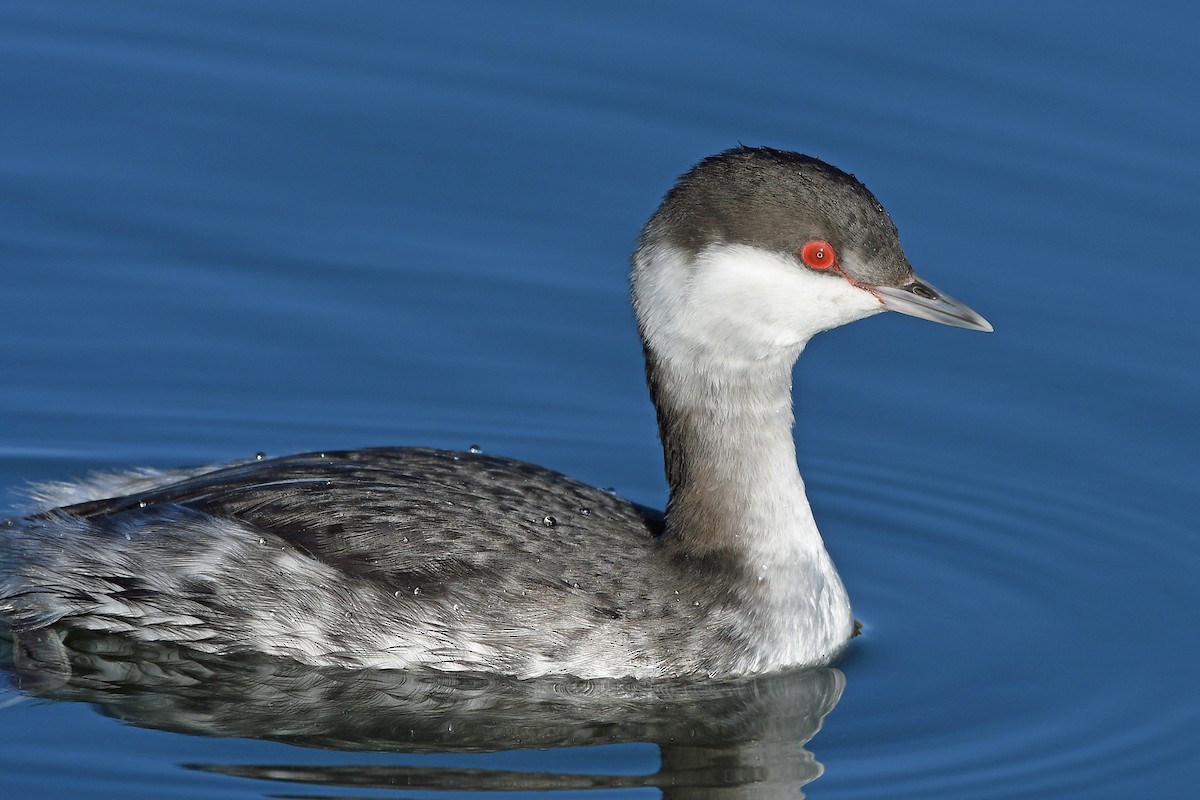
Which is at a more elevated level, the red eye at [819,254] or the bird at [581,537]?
the red eye at [819,254]

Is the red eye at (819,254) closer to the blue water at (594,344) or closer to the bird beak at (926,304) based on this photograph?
the bird beak at (926,304)

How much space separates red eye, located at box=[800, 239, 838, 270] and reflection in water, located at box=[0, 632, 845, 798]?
1.77 meters

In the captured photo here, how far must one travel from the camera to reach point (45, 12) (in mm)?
14406

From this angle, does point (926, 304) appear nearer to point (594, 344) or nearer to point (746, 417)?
point (746, 417)

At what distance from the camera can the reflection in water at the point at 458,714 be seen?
8539 millimetres

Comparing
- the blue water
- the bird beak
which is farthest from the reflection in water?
the bird beak

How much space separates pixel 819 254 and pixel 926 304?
564 millimetres

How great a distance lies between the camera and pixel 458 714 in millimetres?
8945

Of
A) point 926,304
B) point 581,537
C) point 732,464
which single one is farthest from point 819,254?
point 581,537

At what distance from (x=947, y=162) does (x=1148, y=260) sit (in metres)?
1.36

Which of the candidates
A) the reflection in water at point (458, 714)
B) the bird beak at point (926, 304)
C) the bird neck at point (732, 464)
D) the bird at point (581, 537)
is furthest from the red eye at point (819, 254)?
the reflection in water at point (458, 714)

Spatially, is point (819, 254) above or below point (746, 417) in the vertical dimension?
above

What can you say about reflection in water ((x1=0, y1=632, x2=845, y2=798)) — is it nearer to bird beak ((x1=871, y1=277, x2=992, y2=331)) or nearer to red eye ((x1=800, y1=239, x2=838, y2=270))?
bird beak ((x1=871, y1=277, x2=992, y2=331))

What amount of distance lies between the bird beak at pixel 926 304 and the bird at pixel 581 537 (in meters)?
0.01
